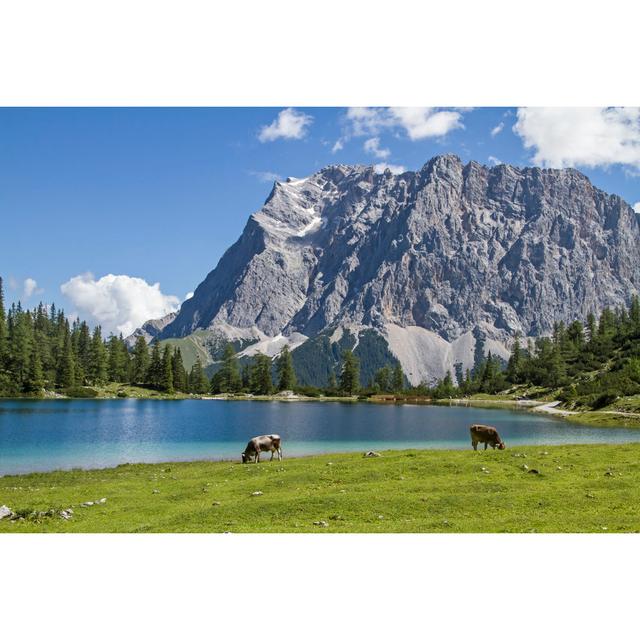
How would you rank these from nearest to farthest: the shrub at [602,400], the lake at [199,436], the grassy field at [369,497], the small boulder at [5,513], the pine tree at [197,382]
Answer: the grassy field at [369,497]
the small boulder at [5,513]
the lake at [199,436]
the shrub at [602,400]
the pine tree at [197,382]

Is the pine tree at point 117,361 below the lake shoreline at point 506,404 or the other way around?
the other way around

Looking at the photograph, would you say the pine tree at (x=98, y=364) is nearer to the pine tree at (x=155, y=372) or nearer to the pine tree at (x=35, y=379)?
the pine tree at (x=155, y=372)

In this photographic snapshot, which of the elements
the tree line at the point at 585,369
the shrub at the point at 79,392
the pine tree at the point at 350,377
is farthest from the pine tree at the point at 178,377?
the tree line at the point at 585,369

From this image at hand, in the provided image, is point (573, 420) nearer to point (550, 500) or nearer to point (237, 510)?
point (550, 500)

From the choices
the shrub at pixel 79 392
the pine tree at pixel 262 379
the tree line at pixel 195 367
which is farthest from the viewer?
the pine tree at pixel 262 379

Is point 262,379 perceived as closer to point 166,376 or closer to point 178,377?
point 178,377

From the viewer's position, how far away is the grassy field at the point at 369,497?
57.5 ft

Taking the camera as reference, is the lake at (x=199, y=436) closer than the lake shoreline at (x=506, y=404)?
Yes

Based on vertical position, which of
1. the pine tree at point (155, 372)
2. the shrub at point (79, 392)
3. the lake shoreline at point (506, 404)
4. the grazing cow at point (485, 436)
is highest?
the pine tree at point (155, 372)

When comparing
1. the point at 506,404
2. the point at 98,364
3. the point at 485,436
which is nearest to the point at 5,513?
the point at 485,436

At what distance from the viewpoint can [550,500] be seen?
64.0 ft

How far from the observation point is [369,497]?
20516 mm

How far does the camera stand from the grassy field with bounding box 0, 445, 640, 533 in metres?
17.5

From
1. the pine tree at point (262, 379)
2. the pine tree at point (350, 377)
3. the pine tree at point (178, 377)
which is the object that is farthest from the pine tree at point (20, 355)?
the pine tree at point (350, 377)
